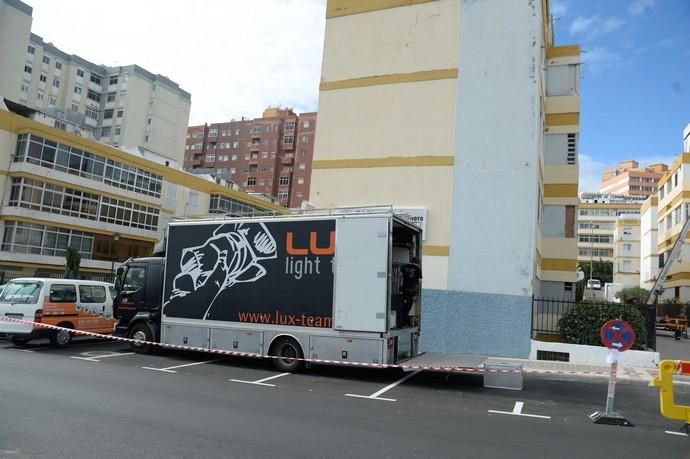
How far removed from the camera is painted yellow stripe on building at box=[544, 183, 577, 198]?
804 inches

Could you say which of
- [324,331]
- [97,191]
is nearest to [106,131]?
[97,191]

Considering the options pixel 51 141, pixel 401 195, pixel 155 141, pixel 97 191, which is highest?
pixel 155 141

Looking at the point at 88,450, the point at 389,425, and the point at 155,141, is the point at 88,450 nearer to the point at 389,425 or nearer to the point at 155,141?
the point at 389,425

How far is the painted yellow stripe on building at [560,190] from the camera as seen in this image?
20428mm

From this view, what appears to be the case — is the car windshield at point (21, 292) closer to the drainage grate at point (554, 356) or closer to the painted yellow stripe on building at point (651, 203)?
the drainage grate at point (554, 356)

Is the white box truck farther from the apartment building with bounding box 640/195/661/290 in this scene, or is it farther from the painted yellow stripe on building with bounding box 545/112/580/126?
the apartment building with bounding box 640/195/661/290

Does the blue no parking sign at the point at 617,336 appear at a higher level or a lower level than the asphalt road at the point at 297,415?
higher

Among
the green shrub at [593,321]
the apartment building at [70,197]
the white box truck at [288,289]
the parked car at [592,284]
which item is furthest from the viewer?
the parked car at [592,284]

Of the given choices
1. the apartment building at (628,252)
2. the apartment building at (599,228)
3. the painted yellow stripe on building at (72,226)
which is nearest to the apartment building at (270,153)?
the painted yellow stripe on building at (72,226)

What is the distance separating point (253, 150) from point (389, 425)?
3315 inches

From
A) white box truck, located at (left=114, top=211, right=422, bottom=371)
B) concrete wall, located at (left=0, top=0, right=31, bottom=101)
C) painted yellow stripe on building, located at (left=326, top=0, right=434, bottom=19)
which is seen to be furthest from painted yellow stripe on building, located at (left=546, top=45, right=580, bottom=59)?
concrete wall, located at (left=0, top=0, right=31, bottom=101)

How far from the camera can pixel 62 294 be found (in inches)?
549

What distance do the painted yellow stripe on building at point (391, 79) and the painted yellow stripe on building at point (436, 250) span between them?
18.3ft

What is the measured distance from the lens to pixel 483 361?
1081 centimetres
